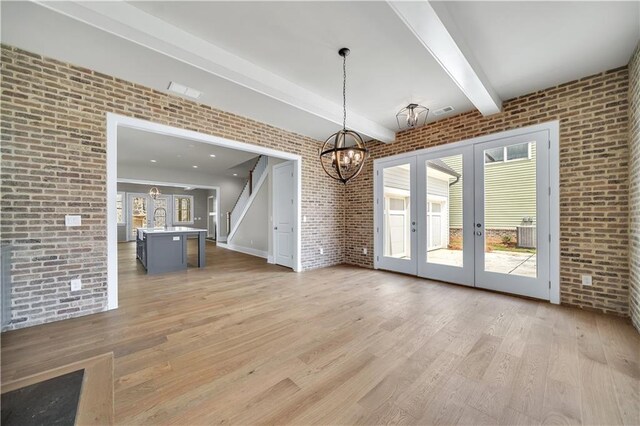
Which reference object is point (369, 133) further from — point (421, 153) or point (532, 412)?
point (532, 412)

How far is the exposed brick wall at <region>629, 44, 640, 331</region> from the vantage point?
2705 mm

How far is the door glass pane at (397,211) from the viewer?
5164mm

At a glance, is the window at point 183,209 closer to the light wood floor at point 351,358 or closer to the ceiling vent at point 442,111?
the light wood floor at point 351,358

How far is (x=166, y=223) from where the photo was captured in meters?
12.4

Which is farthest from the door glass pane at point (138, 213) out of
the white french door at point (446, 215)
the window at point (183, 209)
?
Result: the white french door at point (446, 215)

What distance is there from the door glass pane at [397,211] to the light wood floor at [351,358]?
A: 163 centimetres

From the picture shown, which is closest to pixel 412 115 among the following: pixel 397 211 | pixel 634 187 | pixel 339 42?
pixel 339 42

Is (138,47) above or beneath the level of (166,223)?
above

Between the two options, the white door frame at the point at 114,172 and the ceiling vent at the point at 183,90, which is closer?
the white door frame at the point at 114,172

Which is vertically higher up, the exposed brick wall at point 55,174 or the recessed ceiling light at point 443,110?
Answer: the recessed ceiling light at point 443,110

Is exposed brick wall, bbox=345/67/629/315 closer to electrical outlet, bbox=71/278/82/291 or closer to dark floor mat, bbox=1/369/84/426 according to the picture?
dark floor mat, bbox=1/369/84/426

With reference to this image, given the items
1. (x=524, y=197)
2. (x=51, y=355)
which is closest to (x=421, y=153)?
(x=524, y=197)

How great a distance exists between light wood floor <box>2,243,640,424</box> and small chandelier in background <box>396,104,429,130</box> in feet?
9.12

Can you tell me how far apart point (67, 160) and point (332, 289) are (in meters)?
3.88
